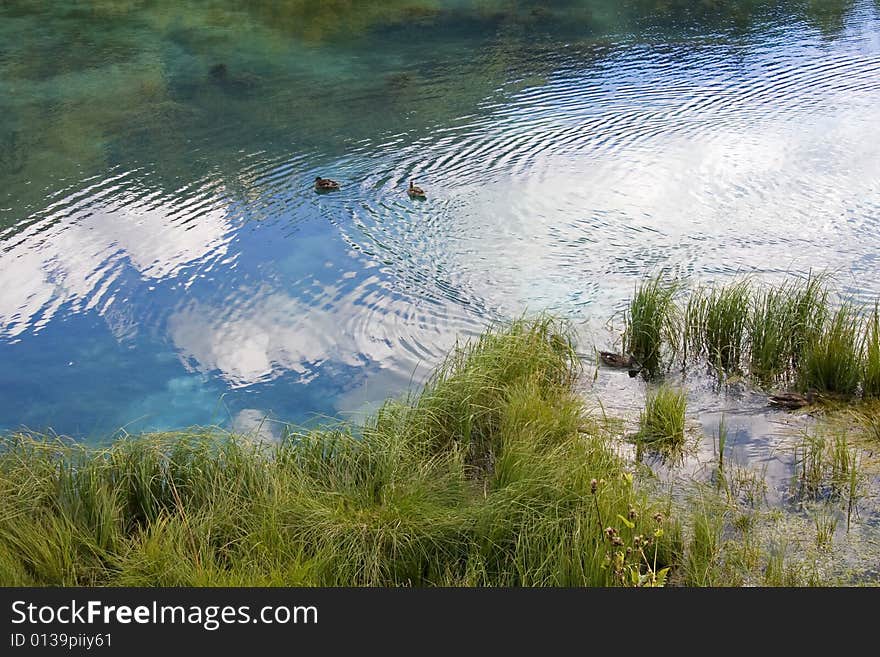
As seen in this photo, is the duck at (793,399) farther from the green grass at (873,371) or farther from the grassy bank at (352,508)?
the grassy bank at (352,508)

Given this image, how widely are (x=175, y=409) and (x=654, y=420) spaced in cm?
364

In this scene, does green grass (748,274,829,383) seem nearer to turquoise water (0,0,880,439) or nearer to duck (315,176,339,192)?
turquoise water (0,0,880,439)

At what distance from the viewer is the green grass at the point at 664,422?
5762mm

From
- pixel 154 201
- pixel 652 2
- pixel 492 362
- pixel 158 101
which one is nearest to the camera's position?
pixel 492 362

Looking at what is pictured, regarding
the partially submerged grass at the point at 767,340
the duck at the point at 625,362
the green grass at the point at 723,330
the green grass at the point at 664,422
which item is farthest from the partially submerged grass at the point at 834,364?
the duck at the point at 625,362

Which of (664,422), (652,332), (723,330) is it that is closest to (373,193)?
(652,332)

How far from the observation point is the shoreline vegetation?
432cm

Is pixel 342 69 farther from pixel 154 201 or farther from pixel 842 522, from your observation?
pixel 842 522

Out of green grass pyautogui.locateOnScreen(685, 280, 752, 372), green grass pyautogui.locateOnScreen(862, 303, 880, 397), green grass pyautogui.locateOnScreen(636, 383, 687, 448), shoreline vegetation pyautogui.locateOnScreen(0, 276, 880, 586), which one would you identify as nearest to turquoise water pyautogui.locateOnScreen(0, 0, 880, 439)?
green grass pyautogui.locateOnScreen(685, 280, 752, 372)

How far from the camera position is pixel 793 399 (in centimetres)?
607

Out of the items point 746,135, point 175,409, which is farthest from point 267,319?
point 746,135

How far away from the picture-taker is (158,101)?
15.0 metres

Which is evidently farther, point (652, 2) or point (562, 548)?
point (652, 2)

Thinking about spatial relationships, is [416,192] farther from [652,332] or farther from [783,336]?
[783,336]
